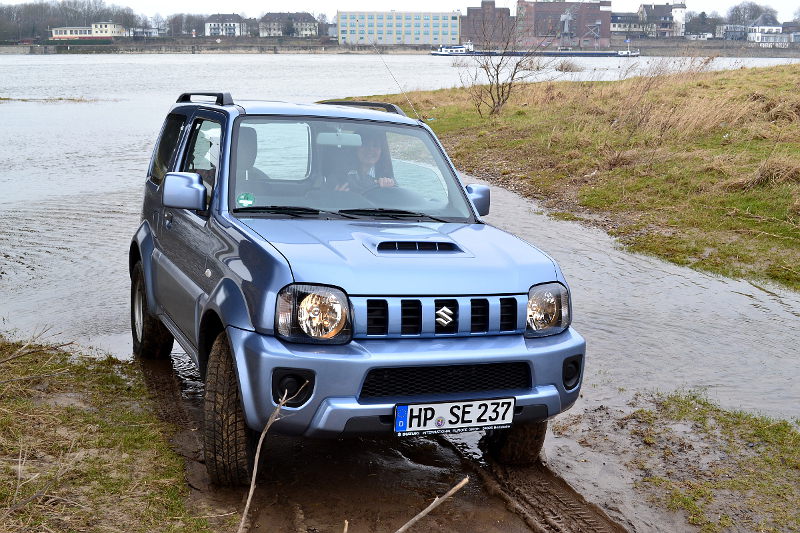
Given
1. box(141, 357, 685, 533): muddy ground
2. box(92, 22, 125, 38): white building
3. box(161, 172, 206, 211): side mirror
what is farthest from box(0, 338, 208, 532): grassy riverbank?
box(92, 22, 125, 38): white building

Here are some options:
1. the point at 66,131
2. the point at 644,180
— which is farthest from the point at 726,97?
the point at 66,131

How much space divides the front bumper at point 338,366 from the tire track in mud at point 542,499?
61 centimetres

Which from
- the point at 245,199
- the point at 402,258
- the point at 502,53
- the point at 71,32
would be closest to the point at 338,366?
the point at 402,258

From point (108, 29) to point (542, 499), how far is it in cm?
19762

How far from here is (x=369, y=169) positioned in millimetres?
5332

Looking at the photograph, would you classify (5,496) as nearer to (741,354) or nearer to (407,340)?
(407,340)

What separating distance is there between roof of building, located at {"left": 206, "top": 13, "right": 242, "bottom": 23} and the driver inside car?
197337 millimetres

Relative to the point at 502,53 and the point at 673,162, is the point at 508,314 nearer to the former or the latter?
the point at 673,162

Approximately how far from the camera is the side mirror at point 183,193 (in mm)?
4836

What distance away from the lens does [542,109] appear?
1024 inches

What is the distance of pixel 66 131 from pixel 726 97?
789 inches

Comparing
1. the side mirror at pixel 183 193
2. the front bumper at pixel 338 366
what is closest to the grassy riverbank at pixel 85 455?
the front bumper at pixel 338 366

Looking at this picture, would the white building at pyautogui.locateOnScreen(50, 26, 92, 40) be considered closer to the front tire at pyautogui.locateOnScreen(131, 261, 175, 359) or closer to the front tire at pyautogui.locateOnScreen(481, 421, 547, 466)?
the front tire at pyautogui.locateOnScreen(131, 261, 175, 359)

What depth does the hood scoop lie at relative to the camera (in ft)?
14.0
